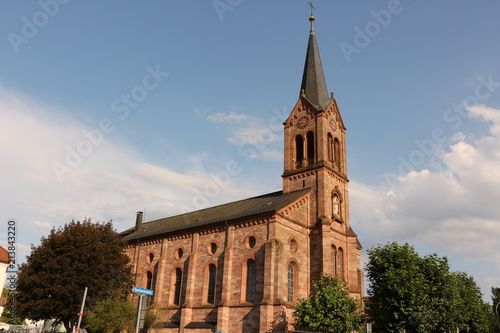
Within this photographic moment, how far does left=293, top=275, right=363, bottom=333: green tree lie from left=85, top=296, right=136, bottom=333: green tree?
14098 millimetres

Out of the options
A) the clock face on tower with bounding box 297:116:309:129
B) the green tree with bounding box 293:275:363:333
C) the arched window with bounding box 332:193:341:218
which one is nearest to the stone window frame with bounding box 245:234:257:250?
the green tree with bounding box 293:275:363:333

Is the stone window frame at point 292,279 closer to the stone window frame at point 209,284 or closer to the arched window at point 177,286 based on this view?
the stone window frame at point 209,284

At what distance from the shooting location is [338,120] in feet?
154

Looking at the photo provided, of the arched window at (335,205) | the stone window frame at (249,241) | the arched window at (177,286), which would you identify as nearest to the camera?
the stone window frame at (249,241)

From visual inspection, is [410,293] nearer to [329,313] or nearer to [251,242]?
[329,313]

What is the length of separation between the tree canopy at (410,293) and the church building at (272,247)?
6.03 m

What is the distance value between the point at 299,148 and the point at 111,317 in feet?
83.0

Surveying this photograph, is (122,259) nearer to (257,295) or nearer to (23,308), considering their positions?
(23,308)

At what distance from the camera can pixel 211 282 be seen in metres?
39.4

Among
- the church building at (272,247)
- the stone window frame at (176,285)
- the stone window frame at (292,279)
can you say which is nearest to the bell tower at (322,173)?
the church building at (272,247)

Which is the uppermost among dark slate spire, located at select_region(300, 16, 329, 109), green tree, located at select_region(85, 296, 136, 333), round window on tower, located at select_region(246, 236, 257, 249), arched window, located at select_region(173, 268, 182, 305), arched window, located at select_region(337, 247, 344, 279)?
dark slate spire, located at select_region(300, 16, 329, 109)

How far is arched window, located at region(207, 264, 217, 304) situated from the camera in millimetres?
38750

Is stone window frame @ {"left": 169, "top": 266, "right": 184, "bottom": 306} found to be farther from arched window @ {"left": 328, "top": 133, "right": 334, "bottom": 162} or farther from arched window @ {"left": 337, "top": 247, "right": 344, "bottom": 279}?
arched window @ {"left": 328, "top": 133, "right": 334, "bottom": 162}

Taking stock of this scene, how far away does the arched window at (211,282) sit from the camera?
127 ft
